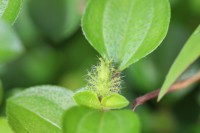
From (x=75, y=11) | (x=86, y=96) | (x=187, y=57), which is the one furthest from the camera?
(x=75, y=11)

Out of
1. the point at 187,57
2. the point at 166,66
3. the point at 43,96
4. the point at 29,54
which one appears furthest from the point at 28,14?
the point at 187,57

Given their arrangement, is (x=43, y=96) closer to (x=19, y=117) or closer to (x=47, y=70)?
(x=19, y=117)

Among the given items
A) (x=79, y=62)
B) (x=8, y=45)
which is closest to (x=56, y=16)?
(x=79, y=62)

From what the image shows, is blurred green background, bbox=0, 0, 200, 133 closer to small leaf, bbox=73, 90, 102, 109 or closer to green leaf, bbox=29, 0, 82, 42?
green leaf, bbox=29, 0, 82, 42

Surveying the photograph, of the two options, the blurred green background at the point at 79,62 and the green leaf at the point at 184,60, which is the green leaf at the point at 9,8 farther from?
the blurred green background at the point at 79,62

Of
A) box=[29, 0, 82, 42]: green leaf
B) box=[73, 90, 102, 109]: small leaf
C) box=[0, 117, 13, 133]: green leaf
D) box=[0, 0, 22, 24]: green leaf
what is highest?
box=[0, 0, 22, 24]: green leaf

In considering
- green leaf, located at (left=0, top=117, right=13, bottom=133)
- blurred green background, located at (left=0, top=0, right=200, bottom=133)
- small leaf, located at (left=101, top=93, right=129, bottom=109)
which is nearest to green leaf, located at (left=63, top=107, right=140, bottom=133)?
small leaf, located at (left=101, top=93, right=129, bottom=109)

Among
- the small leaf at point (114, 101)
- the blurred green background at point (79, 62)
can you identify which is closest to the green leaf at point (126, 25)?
the small leaf at point (114, 101)
